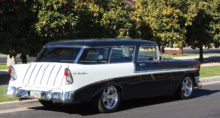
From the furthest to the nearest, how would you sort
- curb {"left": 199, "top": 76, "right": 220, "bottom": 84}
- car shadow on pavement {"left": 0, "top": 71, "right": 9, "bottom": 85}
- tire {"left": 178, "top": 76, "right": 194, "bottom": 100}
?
car shadow on pavement {"left": 0, "top": 71, "right": 9, "bottom": 85}
curb {"left": 199, "top": 76, "right": 220, "bottom": 84}
tire {"left": 178, "top": 76, "right": 194, "bottom": 100}

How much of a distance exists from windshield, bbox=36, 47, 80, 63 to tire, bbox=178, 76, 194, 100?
3714 mm

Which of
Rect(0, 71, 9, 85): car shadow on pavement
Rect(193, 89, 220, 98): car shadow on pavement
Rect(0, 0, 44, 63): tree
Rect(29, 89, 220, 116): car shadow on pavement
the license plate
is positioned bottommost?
Rect(193, 89, 220, 98): car shadow on pavement

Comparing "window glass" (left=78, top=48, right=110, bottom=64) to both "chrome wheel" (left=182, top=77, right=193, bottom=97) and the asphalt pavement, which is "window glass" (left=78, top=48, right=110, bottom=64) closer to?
the asphalt pavement

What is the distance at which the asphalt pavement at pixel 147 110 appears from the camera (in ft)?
31.1

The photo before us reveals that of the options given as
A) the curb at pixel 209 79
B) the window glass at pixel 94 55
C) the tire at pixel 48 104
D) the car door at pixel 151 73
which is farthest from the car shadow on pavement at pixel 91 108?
the curb at pixel 209 79

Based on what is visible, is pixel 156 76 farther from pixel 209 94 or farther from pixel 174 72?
pixel 209 94

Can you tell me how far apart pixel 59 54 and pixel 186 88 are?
412cm

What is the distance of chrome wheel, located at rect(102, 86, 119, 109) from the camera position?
9.64 m

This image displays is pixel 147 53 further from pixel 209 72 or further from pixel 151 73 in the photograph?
pixel 209 72

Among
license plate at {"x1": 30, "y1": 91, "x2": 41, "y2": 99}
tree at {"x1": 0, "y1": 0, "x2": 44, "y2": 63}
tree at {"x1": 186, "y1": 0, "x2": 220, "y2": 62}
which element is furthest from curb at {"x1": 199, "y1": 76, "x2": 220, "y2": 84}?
tree at {"x1": 186, "y1": 0, "x2": 220, "y2": 62}

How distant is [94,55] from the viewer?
962cm

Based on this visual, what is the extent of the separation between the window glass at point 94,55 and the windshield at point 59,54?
201 millimetres

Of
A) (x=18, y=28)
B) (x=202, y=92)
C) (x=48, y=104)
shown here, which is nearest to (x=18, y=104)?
(x=48, y=104)

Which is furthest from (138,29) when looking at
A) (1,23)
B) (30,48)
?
(1,23)
